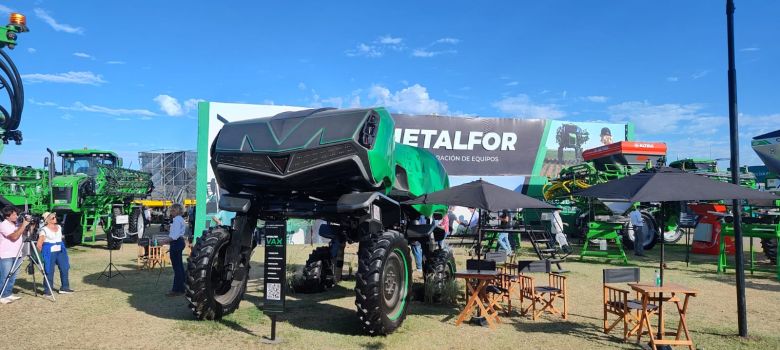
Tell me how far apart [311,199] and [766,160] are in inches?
659

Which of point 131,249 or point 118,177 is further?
point 118,177

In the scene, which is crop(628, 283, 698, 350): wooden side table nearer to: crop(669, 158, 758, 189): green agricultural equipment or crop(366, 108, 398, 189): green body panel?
crop(366, 108, 398, 189): green body panel

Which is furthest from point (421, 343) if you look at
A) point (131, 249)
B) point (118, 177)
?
point (118, 177)

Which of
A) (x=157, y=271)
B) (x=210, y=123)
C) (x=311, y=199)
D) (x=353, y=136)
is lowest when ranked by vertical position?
(x=157, y=271)

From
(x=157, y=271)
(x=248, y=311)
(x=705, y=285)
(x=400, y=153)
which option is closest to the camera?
(x=248, y=311)

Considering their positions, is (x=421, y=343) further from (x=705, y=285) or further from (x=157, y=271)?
(x=157, y=271)

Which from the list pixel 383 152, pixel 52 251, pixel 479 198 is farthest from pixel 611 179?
pixel 52 251

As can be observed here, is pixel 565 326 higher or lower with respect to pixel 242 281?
lower

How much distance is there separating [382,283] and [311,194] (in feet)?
5.24

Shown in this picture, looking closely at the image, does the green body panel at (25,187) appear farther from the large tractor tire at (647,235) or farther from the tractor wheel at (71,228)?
the large tractor tire at (647,235)

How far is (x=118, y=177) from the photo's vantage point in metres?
18.1

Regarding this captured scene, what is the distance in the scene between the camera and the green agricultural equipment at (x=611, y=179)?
16719mm

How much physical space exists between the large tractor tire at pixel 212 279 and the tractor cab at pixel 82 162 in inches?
520

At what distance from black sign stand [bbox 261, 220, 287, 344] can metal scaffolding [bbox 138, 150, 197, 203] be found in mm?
33640
